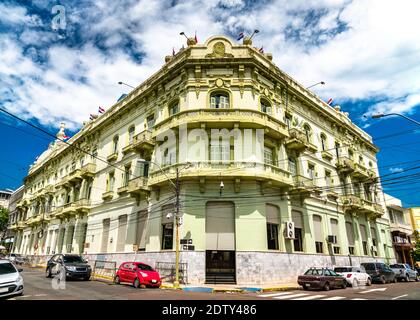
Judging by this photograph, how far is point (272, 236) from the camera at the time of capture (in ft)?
69.1

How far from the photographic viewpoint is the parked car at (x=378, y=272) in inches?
945

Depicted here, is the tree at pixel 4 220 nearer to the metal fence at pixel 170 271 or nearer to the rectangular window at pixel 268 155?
the metal fence at pixel 170 271

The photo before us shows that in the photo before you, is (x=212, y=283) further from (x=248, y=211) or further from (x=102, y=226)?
(x=102, y=226)

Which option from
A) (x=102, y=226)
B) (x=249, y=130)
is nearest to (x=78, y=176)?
(x=102, y=226)

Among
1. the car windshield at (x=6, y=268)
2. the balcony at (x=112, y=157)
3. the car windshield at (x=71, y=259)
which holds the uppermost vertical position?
the balcony at (x=112, y=157)

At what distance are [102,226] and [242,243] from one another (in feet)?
54.3

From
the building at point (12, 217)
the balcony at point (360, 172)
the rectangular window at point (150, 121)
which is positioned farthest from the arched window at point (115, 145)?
the building at point (12, 217)

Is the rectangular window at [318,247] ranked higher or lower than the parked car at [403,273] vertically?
higher

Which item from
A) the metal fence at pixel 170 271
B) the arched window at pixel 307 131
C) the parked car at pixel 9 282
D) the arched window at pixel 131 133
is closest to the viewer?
the parked car at pixel 9 282

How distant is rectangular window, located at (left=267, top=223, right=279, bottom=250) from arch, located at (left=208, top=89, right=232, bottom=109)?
32.8ft

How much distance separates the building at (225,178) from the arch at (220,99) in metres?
0.12
